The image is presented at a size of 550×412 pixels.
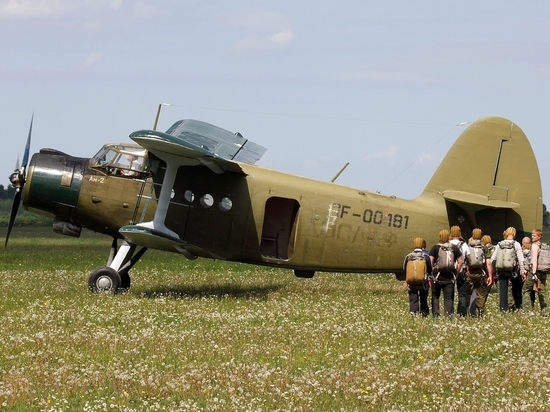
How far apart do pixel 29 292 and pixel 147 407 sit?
1034 centimetres

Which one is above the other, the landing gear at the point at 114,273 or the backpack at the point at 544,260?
the backpack at the point at 544,260

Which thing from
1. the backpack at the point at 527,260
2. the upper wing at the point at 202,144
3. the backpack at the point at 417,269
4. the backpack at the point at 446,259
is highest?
the upper wing at the point at 202,144

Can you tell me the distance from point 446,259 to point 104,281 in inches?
273

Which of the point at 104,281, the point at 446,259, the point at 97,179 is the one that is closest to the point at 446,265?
the point at 446,259

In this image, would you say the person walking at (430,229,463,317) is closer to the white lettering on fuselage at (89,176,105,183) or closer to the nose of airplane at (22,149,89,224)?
the white lettering on fuselage at (89,176,105,183)

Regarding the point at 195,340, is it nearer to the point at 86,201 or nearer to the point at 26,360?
the point at 26,360

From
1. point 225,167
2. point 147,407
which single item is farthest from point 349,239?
point 147,407

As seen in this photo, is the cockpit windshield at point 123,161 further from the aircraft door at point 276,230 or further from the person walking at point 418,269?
the person walking at point 418,269

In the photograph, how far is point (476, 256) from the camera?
1580cm

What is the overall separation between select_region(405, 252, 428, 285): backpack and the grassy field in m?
0.64

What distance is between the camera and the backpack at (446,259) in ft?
50.2

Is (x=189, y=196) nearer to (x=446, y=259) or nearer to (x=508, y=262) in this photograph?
(x=446, y=259)

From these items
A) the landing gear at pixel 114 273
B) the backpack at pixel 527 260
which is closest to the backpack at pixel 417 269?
the backpack at pixel 527 260

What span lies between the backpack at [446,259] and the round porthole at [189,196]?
5.41 m
